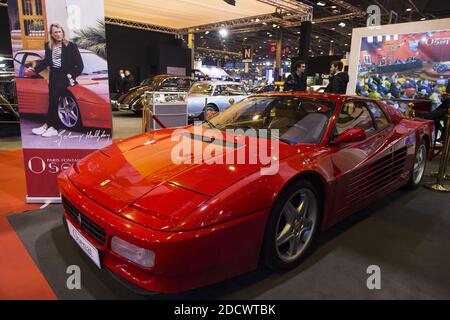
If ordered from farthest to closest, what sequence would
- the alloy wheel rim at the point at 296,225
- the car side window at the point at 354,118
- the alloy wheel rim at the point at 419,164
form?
1. the alloy wheel rim at the point at 419,164
2. the car side window at the point at 354,118
3. the alloy wheel rim at the point at 296,225

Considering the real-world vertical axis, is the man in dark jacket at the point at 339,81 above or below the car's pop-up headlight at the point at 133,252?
above

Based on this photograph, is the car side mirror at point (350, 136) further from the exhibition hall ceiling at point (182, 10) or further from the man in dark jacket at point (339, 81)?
the exhibition hall ceiling at point (182, 10)

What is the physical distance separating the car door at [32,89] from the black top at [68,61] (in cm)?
5

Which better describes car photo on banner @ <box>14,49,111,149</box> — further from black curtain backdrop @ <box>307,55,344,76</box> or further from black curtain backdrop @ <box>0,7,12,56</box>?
black curtain backdrop @ <box>307,55,344,76</box>

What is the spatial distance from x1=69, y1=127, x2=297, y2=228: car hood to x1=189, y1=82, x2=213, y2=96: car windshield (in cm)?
697

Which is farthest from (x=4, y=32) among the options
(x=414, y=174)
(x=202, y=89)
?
(x=414, y=174)

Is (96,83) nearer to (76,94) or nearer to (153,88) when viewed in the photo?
(76,94)

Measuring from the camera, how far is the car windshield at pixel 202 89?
905 centimetres

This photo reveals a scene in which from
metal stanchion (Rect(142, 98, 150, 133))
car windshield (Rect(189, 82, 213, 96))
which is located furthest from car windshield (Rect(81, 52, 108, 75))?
car windshield (Rect(189, 82, 213, 96))

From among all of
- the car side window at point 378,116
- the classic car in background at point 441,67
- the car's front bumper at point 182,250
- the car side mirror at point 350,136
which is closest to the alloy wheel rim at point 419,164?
the car side window at point 378,116

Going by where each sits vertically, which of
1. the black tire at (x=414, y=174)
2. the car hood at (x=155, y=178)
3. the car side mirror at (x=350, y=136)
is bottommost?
the black tire at (x=414, y=174)

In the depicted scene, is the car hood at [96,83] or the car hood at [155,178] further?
the car hood at [96,83]

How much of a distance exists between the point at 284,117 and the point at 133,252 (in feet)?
5.31
